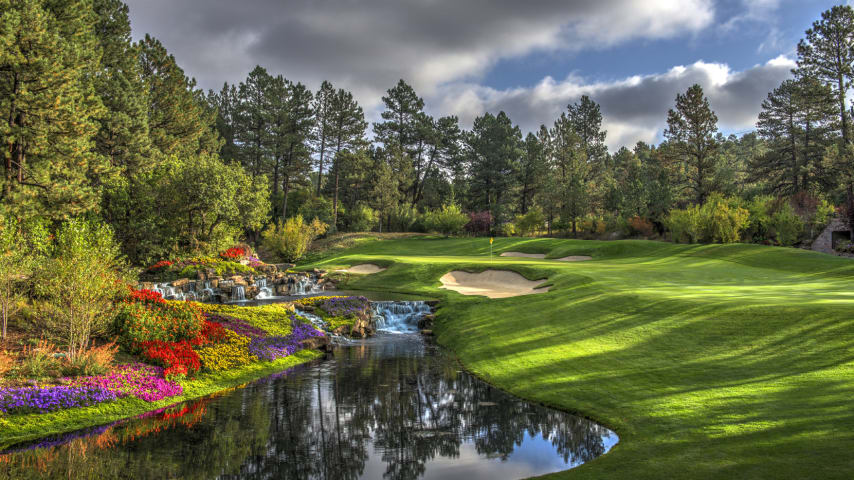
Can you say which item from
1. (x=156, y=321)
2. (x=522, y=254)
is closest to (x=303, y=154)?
(x=522, y=254)

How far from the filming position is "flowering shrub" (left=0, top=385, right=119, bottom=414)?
9938 mm

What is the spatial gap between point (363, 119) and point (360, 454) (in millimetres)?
67399

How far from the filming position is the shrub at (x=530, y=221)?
5947 centimetres

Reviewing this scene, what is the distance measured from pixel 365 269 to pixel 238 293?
11179 millimetres

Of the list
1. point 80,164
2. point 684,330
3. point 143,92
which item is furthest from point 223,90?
point 684,330

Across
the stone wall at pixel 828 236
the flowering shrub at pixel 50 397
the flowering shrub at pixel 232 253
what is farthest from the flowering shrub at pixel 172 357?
the stone wall at pixel 828 236

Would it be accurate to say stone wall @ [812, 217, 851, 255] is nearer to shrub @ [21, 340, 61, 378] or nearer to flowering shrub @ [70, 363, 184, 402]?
flowering shrub @ [70, 363, 184, 402]

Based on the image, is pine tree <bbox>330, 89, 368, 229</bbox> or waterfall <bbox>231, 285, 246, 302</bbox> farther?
pine tree <bbox>330, 89, 368, 229</bbox>

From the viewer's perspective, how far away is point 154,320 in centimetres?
1502

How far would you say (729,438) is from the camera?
769cm

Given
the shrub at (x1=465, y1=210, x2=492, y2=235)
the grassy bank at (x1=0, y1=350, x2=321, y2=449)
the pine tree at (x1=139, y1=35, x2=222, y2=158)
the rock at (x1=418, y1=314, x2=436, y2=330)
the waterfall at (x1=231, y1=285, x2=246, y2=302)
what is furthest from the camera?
the shrub at (x1=465, y1=210, x2=492, y2=235)

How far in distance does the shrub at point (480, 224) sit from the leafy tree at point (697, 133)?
25.5 meters

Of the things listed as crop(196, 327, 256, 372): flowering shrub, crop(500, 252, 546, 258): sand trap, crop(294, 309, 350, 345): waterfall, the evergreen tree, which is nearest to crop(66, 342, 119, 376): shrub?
crop(196, 327, 256, 372): flowering shrub

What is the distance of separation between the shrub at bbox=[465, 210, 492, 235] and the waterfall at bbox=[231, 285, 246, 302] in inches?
1629
